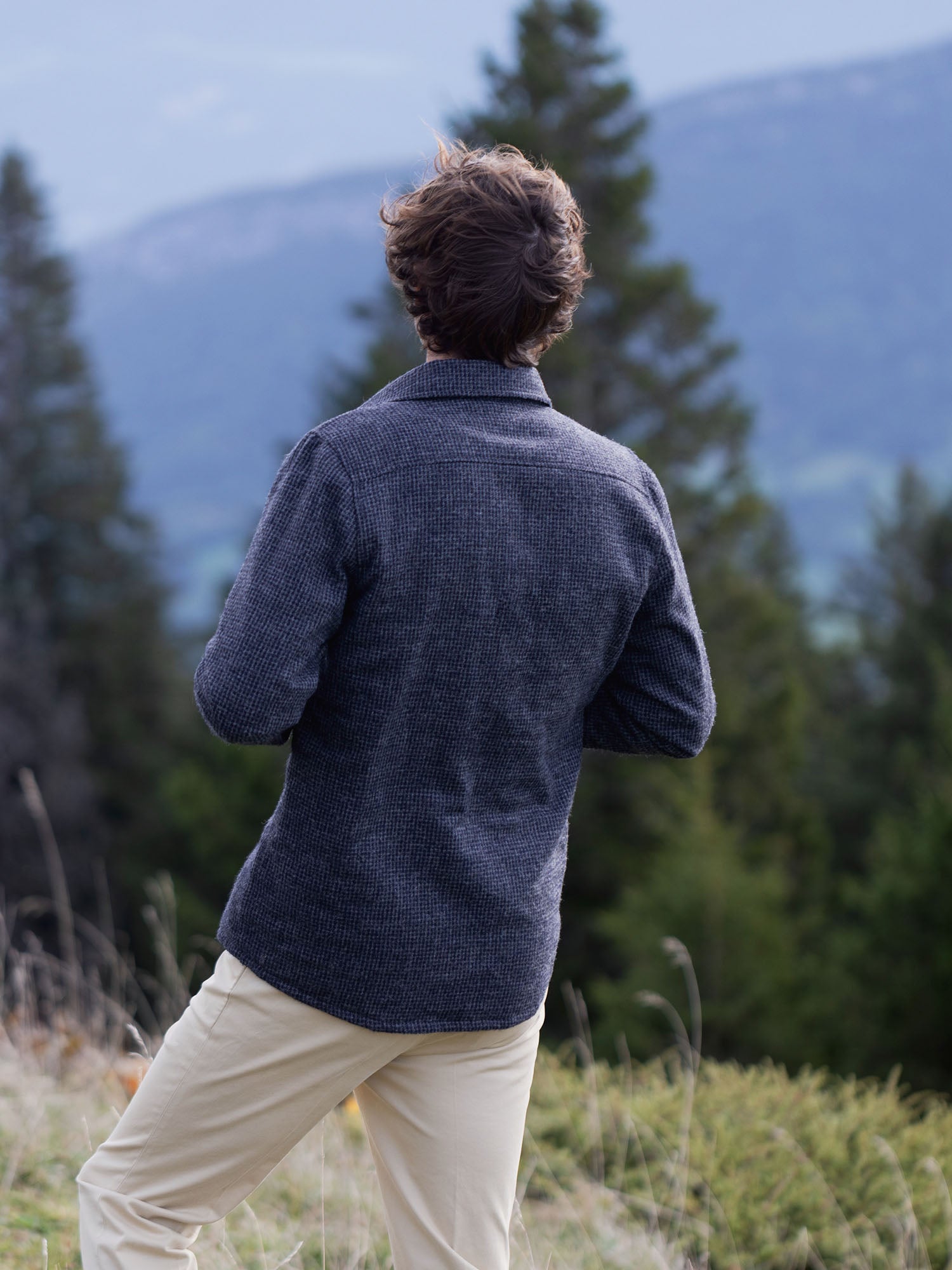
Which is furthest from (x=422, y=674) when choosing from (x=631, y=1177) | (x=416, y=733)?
(x=631, y=1177)

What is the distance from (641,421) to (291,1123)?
15.1 m

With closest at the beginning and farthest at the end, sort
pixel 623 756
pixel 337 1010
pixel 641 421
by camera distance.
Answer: pixel 337 1010, pixel 623 756, pixel 641 421

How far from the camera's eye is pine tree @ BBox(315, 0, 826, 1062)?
15.4 metres

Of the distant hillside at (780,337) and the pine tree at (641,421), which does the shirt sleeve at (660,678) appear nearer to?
the pine tree at (641,421)

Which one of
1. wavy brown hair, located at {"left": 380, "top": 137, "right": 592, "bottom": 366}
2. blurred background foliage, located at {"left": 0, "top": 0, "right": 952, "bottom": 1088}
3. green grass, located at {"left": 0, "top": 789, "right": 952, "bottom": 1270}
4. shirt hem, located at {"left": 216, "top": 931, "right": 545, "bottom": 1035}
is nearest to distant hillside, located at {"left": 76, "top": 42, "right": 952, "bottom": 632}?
blurred background foliage, located at {"left": 0, "top": 0, "right": 952, "bottom": 1088}

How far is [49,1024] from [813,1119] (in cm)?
219

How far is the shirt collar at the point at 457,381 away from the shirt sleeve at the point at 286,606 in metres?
0.14

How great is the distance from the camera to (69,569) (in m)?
25.2

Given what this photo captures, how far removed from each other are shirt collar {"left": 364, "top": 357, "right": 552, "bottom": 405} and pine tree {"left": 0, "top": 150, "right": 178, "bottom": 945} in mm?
21410

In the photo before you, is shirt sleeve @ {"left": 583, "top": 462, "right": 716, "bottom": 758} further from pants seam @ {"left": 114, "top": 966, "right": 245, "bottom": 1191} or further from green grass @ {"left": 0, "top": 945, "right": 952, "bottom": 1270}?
green grass @ {"left": 0, "top": 945, "right": 952, "bottom": 1270}

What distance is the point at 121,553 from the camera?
25.9m

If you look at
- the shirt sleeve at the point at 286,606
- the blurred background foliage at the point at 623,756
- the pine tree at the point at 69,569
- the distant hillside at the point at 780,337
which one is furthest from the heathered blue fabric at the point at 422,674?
the distant hillside at the point at 780,337

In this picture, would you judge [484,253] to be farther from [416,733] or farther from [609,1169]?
[609,1169]

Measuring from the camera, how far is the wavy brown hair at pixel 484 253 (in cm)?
143
